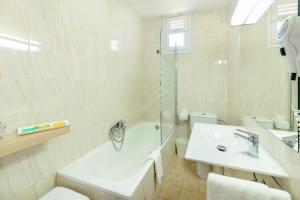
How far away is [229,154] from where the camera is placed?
3.74 ft

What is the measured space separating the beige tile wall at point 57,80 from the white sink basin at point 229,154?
1.11 meters

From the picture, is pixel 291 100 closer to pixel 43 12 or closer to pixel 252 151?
A: pixel 252 151

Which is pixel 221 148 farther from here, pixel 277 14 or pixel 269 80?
pixel 277 14

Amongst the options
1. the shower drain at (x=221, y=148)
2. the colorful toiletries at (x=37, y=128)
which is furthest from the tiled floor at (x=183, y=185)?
the colorful toiletries at (x=37, y=128)

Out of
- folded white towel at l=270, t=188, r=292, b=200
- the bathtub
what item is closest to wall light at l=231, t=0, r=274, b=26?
folded white towel at l=270, t=188, r=292, b=200

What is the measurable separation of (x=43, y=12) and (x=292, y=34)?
1.67 m

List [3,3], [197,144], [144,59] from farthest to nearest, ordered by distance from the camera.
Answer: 1. [144,59]
2. [197,144]
3. [3,3]

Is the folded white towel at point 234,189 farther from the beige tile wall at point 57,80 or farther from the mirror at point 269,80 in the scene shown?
the beige tile wall at point 57,80

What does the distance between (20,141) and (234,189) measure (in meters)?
1.22

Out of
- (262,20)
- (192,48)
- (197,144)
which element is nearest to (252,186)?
(197,144)

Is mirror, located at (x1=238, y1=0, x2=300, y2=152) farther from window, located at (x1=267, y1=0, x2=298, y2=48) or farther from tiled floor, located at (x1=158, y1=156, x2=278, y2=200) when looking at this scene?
tiled floor, located at (x1=158, y1=156, x2=278, y2=200)

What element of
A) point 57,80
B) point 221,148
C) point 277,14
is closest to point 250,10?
point 277,14

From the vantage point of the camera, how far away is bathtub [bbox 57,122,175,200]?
111 cm

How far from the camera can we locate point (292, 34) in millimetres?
773
